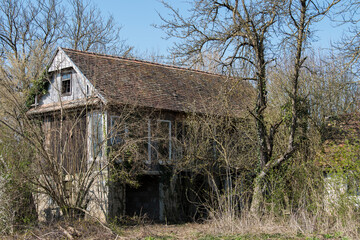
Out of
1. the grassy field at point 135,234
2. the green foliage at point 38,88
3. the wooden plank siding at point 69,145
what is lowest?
the grassy field at point 135,234

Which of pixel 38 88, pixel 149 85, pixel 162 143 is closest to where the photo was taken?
pixel 162 143

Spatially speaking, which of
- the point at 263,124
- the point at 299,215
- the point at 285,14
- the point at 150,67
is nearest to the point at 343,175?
the point at 299,215

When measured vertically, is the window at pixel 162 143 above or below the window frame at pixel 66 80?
below

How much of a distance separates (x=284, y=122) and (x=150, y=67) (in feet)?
27.5

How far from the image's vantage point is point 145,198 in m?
21.1

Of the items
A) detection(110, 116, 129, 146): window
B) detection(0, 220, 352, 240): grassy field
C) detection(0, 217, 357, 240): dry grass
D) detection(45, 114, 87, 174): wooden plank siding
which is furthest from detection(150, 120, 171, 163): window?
detection(0, 217, 357, 240): dry grass

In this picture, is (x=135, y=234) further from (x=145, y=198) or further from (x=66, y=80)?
(x=66, y=80)

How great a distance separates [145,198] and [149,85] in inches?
202

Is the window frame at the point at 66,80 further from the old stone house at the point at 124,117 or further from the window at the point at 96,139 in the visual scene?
the window at the point at 96,139

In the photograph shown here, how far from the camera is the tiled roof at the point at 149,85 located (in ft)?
64.2

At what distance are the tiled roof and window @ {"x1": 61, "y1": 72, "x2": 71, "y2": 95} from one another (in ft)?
3.50

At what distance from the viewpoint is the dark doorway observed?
817 inches

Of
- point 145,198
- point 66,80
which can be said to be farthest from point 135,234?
point 66,80

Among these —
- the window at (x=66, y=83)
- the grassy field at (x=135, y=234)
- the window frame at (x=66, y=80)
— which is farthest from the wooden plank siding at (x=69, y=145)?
the grassy field at (x=135, y=234)
